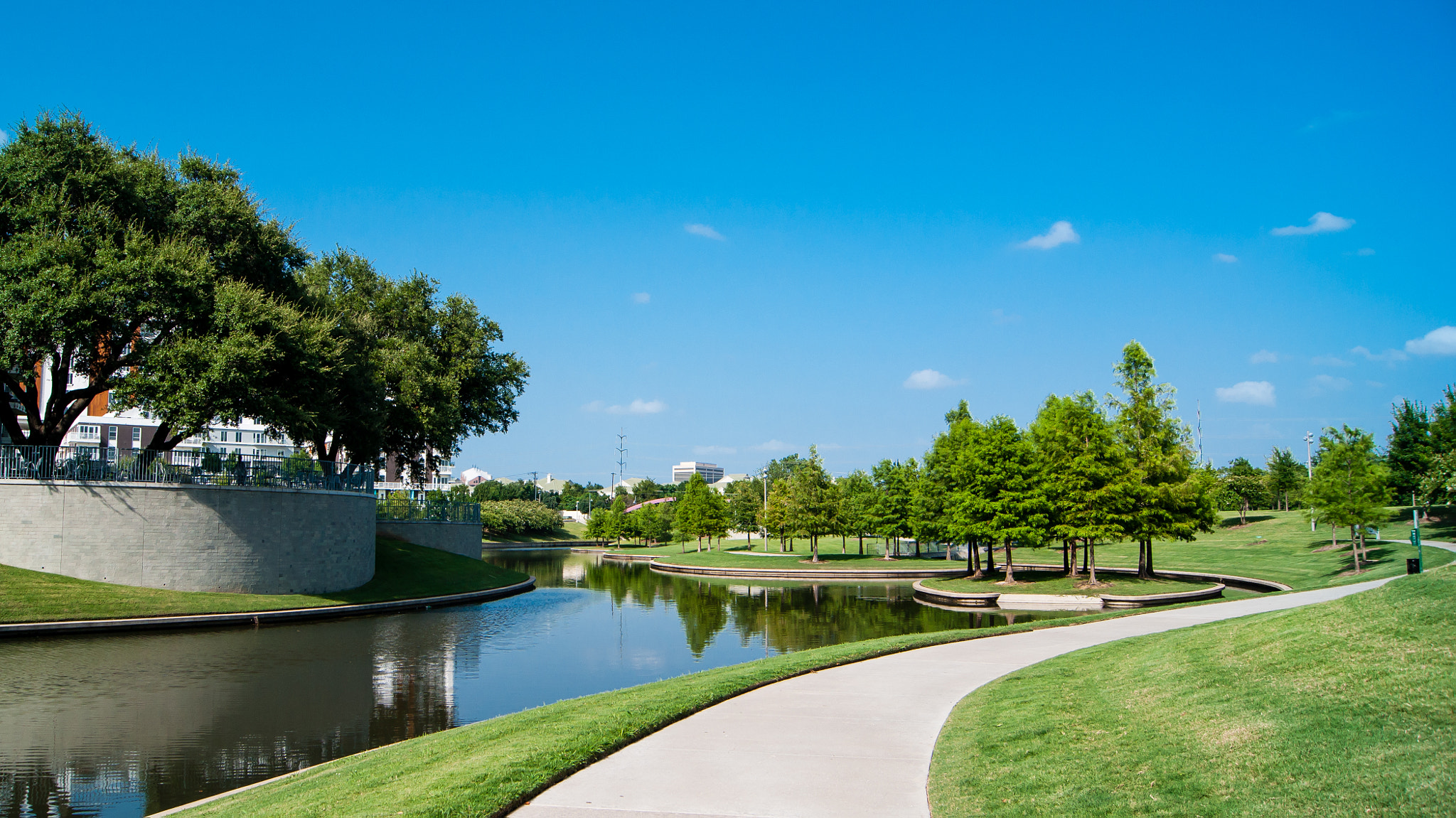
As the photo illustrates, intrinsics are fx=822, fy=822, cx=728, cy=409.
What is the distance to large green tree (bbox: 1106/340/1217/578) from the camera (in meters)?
38.4

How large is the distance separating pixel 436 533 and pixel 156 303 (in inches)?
1028

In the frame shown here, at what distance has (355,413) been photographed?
37.7 m

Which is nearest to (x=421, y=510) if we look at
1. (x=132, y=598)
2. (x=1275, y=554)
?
(x=132, y=598)

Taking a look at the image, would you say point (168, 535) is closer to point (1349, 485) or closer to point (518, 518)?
point (1349, 485)

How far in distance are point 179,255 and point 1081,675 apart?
3134 cm

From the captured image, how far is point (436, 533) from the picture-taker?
168 ft

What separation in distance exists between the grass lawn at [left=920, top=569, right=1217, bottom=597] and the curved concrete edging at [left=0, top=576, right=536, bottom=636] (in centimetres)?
2423

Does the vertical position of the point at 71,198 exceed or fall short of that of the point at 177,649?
it exceeds it

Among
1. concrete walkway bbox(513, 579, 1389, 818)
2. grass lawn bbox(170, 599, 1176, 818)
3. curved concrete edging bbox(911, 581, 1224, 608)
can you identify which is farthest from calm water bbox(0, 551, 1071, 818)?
concrete walkway bbox(513, 579, 1389, 818)

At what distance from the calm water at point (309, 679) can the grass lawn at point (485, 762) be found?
102 inches

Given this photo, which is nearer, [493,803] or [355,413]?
[493,803]

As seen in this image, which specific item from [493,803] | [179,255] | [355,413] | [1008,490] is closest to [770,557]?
[1008,490]

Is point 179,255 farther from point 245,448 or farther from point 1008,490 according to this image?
point 245,448

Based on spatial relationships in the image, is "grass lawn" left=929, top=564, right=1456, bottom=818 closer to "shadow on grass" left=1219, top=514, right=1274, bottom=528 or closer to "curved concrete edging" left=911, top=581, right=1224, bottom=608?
"curved concrete edging" left=911, top=581, right=1224, bottom=608
